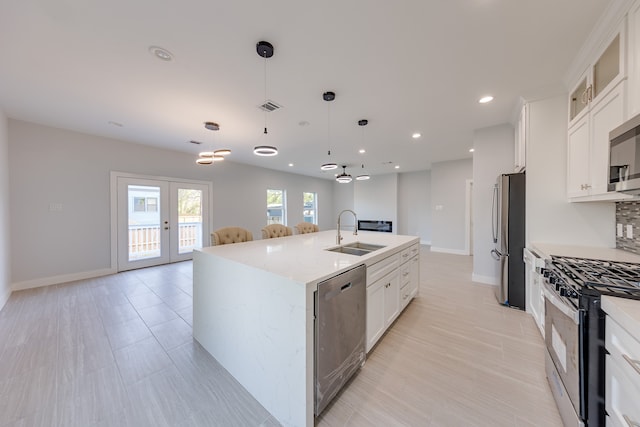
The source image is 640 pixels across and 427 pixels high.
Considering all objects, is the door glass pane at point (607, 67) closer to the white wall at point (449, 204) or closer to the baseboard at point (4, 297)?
the white wall at point (449, 204)

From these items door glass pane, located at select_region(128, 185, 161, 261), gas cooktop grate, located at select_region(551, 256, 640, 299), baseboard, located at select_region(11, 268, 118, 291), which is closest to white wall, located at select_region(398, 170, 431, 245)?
gas cooktop grate, located at select_region(551, 256, 640, 299)

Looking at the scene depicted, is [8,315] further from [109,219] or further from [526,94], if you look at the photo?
[526,94]

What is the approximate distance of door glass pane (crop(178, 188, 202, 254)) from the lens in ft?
18.3

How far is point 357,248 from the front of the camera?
2715mm

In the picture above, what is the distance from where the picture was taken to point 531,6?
1.54 metres

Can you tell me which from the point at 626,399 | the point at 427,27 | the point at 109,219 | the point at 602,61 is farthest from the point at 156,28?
the point at 109,219

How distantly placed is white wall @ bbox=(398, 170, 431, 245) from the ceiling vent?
6534 mm

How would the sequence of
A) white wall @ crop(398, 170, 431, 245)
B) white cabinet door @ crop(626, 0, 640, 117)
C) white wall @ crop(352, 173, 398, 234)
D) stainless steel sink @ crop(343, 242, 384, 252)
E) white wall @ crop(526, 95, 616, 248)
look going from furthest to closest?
1. white wall @ crop(352, 173, 398, 234)
2. white wall @ crop(398, 170, 431, 245)
3. stainless steel sink @ crop(343, 242, 384, 252)
4. white wall @ crop(526, 95, 616, 248)
5. white cabinet door @ crop(626, 0, 640, 117)

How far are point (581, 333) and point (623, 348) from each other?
22 centimetres

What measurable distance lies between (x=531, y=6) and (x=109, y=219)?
667 centimetres

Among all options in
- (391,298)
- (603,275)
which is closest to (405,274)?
(391,298)

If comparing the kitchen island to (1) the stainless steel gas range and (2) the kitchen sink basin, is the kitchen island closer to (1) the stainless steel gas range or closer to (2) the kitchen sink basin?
(2) the kitchen sink basin

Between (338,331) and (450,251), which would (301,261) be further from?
(450,251)

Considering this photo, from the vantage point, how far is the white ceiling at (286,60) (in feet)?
5.19
